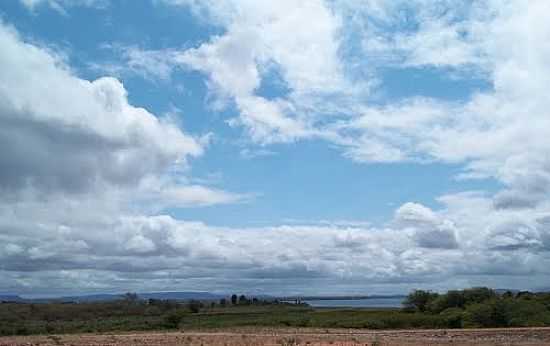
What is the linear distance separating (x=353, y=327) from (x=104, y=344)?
1483 inches

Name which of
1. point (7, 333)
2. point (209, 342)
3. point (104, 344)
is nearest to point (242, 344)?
point (209, 342)

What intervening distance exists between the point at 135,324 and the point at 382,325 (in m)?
32.2

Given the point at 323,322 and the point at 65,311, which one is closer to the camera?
the point at 323,322

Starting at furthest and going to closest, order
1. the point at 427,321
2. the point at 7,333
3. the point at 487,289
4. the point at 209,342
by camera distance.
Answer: the point at 487,289
the point at 427,321
the point at 7,333
the point at 209,342

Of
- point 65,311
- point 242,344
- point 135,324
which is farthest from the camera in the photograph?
point 65,311

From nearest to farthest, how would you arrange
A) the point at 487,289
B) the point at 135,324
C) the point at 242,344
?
the point at 242,344 → the point at 135,324 → the point at 487,289

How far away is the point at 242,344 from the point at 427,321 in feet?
138

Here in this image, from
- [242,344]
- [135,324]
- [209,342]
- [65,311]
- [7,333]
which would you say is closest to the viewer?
[242,344]

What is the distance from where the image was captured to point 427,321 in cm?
8319

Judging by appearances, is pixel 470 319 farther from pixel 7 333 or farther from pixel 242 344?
pixel 7 333

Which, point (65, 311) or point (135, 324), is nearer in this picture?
point (135, 324)

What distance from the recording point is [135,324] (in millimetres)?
88812

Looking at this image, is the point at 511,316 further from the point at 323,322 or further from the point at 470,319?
the point at 323,322

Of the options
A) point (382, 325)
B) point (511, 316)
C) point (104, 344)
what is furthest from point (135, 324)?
point (511, 316)
